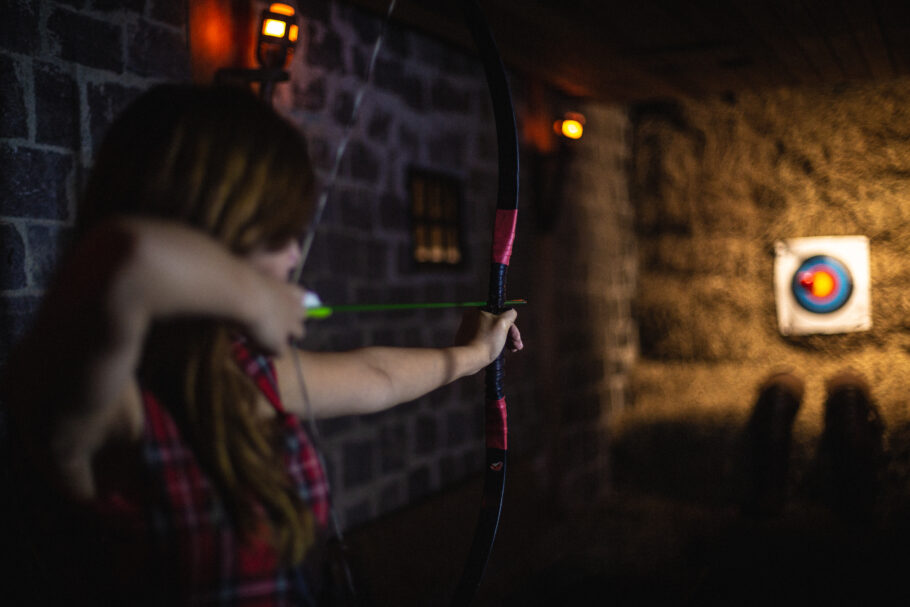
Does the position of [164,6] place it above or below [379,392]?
above

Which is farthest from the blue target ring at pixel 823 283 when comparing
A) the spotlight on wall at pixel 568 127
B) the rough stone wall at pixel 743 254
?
the spotlight on wall at pixel 568 127

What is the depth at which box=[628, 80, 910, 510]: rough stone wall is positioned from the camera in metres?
3.14

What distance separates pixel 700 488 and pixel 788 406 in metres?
0.78

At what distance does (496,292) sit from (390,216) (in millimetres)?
1090

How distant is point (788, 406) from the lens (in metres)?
2.86

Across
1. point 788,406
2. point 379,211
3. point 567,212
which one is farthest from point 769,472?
point 379,211

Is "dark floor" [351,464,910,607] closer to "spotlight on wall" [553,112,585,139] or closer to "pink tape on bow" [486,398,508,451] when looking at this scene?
"pink tape on bow" [486,398,508,451]

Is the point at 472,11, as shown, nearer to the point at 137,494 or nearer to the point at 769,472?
the point at 137,494

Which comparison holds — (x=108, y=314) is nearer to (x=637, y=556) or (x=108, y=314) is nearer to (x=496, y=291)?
(x=496, y=291)

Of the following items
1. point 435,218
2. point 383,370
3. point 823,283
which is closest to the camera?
point 383,370

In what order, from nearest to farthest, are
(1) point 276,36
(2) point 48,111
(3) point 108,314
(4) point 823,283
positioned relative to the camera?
(3) point 108,314
(2) point 48,111
(1) point 276,36
(4) point 823,283

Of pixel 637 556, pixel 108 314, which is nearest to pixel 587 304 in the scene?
pixel 637 556

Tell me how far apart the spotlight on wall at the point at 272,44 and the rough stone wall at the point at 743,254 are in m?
2.34

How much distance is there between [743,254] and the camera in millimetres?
3438
